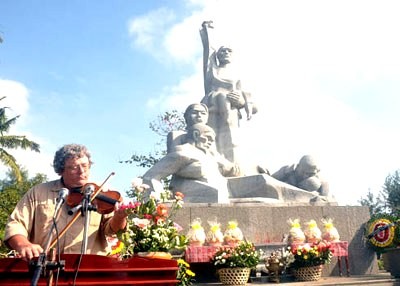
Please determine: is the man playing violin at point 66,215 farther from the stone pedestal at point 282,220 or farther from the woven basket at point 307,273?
the stone pedestal at point 282,220

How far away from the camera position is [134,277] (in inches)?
94.4

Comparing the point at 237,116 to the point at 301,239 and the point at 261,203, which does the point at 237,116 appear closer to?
the point at 261,203

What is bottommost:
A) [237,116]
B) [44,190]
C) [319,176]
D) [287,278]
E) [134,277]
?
[287,278]

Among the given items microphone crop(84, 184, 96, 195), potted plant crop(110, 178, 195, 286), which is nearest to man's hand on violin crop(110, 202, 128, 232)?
microphone crop(84, 184, 96, 195)

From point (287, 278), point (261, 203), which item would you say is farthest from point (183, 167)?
point (287, 278)

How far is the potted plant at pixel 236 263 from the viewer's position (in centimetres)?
600

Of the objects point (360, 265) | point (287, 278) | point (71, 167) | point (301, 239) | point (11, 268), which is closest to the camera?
point (11, 268)

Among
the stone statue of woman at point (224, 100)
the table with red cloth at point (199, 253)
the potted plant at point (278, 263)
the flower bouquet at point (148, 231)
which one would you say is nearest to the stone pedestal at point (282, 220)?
the table with red cloth at point (199, 253)

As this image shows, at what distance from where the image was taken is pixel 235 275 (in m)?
6.00

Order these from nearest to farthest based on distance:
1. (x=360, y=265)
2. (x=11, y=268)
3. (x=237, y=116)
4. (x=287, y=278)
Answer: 1. (x=11, y=268)
2. (x=287, y=278)
3. (x=360, y=265)
4. (x=237, y=116)

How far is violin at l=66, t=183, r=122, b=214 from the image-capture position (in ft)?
8.46

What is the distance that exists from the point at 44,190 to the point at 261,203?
564 centimetres

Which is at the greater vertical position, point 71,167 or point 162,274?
point 71,167

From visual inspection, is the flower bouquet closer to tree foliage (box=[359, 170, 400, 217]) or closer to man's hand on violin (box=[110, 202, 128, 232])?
man's hand on violin (box=[110, 202, 128, 232])
